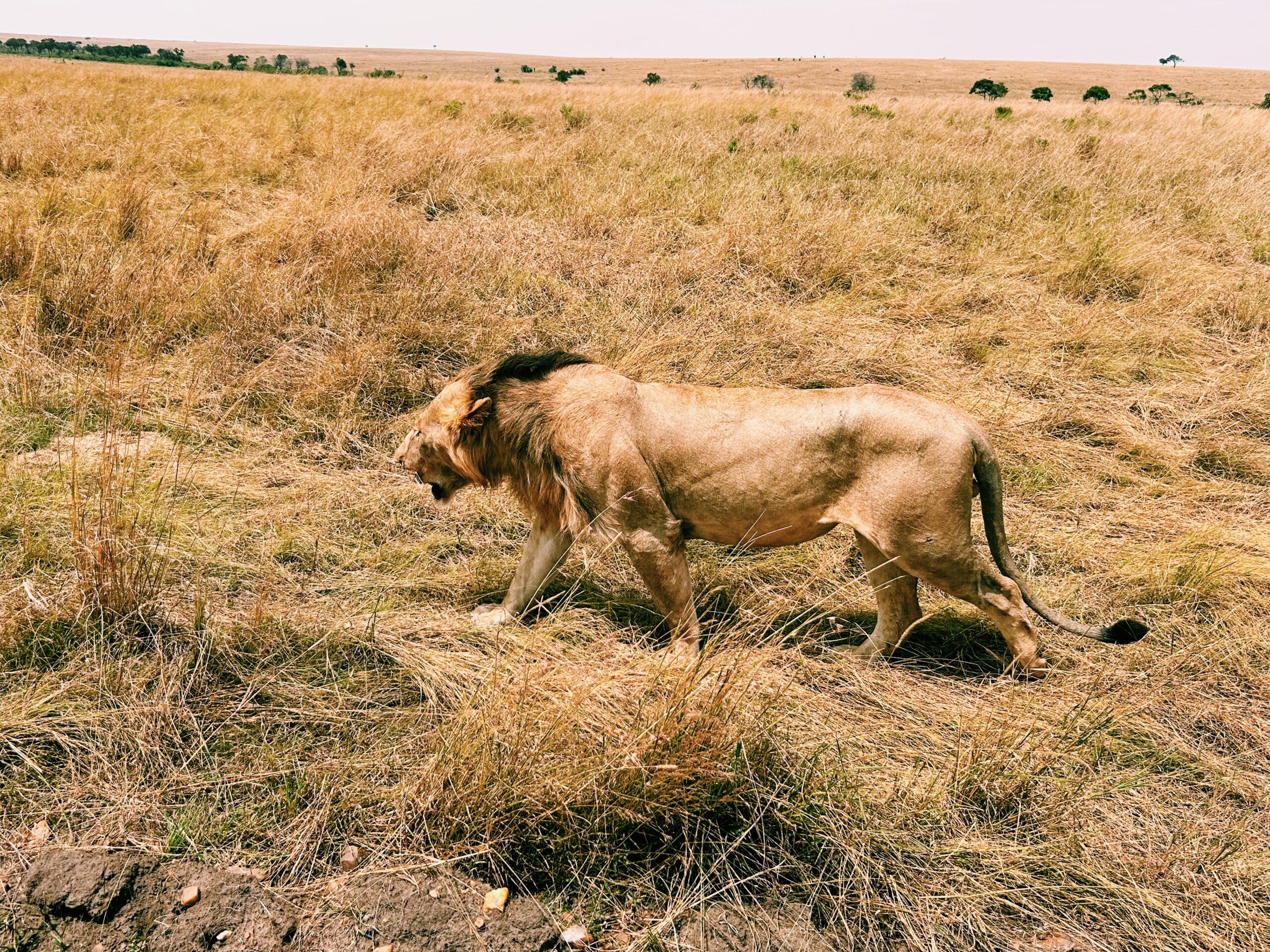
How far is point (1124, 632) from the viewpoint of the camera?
3242 mm

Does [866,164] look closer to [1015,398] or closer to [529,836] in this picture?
[1015,398]

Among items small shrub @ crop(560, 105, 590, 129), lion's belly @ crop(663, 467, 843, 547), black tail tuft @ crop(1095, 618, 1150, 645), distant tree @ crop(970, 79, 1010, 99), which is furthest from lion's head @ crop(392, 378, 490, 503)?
distant tree @ crop(970, 79, 1010, 99)

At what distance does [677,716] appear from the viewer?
255cm

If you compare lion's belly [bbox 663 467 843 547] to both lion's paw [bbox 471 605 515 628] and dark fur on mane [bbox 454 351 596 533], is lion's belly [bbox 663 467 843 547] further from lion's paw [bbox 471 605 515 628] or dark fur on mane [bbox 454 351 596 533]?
lion's paw [bbox 471 605 515 628]

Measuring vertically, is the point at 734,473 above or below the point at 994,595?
above

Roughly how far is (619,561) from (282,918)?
240cm

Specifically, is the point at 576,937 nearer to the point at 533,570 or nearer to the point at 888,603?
the point at 533,570

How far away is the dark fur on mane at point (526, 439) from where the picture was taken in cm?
354

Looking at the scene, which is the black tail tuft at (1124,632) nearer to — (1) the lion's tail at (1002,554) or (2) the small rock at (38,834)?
(1) the lion's tail at (1002,554)

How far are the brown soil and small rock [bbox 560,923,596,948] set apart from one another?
3 centimetres

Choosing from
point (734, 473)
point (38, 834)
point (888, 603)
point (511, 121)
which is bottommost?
point (38, 834)

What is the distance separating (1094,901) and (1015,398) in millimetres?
4377

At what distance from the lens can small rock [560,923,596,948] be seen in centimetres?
229

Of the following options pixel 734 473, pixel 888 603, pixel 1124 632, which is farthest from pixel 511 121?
pixel 1124 632
